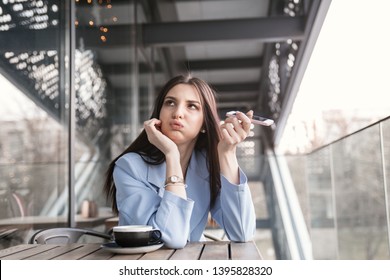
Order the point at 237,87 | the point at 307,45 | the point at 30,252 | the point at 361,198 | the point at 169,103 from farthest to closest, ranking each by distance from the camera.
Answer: the point at 237,87 → the point at 307,45 → the point at 361,198 → the point at 169,103 → the point at 30,252

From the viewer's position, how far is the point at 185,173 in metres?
1.45

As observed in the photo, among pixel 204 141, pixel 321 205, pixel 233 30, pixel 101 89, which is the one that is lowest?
pixel 321 205

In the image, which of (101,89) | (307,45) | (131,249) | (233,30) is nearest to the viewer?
(131,249)

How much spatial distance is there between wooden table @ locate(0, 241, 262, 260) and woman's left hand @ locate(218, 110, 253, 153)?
0.94 feet

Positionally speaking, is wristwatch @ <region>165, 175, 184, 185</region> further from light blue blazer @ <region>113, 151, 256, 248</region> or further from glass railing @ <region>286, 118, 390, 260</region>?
glass railing @ <region>286, 118, 390, 260</region>

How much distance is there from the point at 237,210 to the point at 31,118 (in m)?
0.94

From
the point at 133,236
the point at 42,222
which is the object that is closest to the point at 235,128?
the point at 133,236

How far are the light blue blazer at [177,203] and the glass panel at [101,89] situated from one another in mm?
1102

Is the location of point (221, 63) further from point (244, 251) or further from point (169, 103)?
point (244, 251)

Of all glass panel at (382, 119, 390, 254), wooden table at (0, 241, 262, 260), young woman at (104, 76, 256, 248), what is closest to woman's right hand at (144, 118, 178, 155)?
young woman at (104, 76, 256, 248)

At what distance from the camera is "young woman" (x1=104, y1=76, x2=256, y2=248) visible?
117 cm

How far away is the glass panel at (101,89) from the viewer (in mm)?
2416

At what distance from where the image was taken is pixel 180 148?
1454mm

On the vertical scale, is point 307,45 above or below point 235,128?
above
